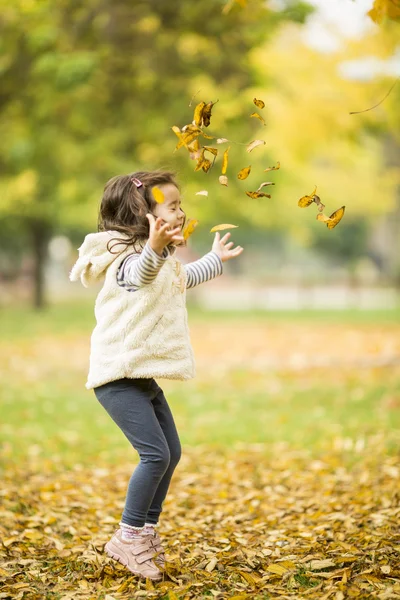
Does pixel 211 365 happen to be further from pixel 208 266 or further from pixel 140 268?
pixel 140 268

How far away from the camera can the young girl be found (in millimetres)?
3260

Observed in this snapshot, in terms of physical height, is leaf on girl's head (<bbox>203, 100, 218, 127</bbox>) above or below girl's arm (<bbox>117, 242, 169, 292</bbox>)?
above

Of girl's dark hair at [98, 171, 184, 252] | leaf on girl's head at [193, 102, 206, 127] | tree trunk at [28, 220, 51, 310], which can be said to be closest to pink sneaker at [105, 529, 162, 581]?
girl's dark hair at [98, 171, 184, 252]

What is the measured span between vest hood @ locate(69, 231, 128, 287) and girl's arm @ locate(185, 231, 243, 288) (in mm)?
345

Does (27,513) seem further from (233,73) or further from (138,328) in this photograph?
(233,73)

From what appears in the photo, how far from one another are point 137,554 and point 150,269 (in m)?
1.23

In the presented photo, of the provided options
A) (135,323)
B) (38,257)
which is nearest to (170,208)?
(135,323)

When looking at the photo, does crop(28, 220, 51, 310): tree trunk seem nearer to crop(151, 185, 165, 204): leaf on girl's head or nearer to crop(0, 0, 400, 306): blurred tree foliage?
crop(0, 0, 400, 306): blurred tree foliage

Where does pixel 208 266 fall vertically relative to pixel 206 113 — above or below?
below

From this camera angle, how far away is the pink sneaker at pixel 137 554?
3297 millimetres

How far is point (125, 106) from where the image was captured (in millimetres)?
11289

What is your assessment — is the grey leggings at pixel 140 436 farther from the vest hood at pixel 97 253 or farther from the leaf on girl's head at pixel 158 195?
the leaf on girl's head at pixel 158 195

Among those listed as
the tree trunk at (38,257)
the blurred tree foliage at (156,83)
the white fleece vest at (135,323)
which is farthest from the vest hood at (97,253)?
the tree trunk at (38,257)

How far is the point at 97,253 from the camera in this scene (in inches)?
131
